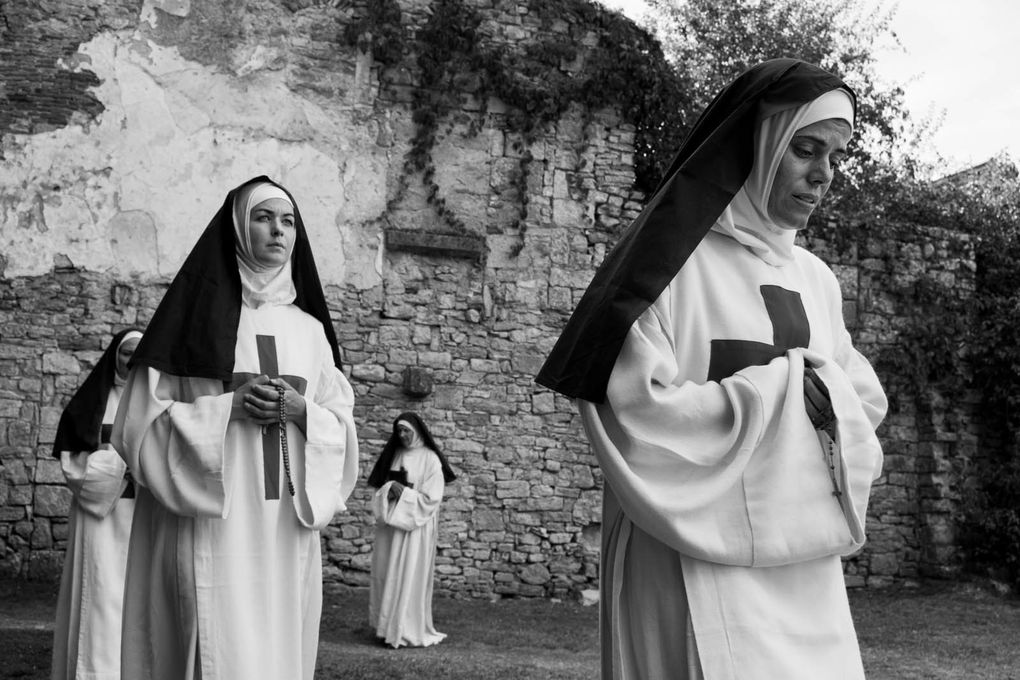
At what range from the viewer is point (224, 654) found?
3.86 m

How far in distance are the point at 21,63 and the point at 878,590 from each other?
1132 centimetres

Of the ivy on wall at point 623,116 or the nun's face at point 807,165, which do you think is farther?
the ivy on wall at point 623,116

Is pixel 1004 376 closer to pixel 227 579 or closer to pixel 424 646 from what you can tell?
pixel 424 646

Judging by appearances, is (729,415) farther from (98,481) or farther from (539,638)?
(539,638)

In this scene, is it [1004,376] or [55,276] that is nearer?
[55,276]

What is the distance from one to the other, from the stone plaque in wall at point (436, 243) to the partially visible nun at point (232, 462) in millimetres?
7704

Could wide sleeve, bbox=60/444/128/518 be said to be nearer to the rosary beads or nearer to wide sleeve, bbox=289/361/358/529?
wide sleeve, bbox=289/361/358/529

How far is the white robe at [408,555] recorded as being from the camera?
31.0ft

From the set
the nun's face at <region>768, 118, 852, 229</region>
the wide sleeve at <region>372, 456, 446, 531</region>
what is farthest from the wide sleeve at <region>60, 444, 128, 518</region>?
the nun's face at <region>768, 118, 852, 229</region>

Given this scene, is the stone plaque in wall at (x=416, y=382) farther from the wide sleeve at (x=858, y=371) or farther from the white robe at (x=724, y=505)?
the white robe at (x=724, y=505)

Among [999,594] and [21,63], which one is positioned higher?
[21,63]

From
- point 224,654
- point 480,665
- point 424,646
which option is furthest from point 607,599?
point 424,646

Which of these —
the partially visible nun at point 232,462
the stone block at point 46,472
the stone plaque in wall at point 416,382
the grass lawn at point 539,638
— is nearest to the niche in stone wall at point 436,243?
the stone plaque in wall at point 416,382

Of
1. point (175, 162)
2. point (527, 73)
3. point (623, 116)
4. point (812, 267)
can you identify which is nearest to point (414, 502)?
point (175, 162)
